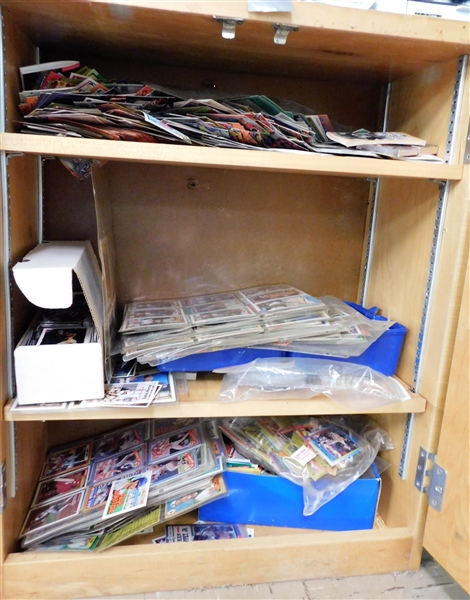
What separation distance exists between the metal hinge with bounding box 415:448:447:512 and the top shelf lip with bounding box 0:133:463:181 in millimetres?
504

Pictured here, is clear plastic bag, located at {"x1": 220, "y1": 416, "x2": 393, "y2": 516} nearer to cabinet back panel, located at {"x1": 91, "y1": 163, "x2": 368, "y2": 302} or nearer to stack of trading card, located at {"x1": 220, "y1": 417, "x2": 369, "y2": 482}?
stack of trading card, located at {"x1": 220, "y1": 417, "x2": 369, "y2": 482}

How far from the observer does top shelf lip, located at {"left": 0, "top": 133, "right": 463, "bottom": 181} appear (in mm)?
583

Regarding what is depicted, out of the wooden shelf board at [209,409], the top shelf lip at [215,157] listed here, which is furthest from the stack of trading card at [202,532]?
the top shelf lip at [215,157]

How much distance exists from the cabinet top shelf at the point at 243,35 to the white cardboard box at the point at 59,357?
0.37 metres

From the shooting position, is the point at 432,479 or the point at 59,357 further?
the point at 432,479

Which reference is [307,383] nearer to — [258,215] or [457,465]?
[457,465]

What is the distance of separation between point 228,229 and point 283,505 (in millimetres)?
597

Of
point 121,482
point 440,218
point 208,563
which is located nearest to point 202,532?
point 208,563

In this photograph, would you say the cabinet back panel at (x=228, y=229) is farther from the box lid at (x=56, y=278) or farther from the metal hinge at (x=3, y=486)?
the metal hinge at (x=3, y=486)

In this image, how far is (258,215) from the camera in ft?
3.18

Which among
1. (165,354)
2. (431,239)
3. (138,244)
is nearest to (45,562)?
(165,354)

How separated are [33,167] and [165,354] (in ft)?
1.46

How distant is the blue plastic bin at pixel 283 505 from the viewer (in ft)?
2.70

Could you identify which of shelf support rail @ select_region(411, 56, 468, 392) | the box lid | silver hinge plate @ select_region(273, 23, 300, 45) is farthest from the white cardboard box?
shelf support rail @ select_region(411, 56, 468, 392)
